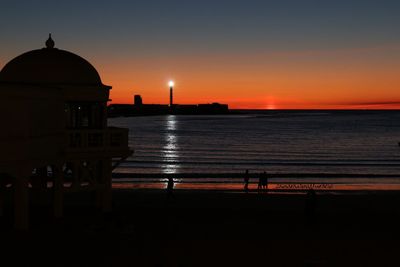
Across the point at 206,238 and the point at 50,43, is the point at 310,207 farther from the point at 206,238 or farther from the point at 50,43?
the point at 50,43

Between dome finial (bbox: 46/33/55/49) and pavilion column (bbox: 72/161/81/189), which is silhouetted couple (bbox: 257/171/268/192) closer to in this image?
pavilion column (bbox: 72/161/81/189)

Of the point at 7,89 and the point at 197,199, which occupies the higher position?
the point at 7,89

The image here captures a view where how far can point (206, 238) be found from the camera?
62.6ft

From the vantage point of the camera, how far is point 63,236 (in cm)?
1797

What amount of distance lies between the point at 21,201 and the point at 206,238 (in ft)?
22.6

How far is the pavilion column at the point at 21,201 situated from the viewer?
16.4 metres

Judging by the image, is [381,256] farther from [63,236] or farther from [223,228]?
[63,236]

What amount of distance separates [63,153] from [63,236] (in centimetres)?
303

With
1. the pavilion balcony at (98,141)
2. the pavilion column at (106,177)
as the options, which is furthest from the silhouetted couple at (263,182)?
the pavilion balcony at (98,141)

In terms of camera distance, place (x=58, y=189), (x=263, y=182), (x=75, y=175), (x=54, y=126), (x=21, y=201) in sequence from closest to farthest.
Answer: (x=21, y=201)
(x=54, y=126)
(x=58, y=189)
(x=75, y=175)
(x=263, y=182)

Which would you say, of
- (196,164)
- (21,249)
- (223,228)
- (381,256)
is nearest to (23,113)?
(21,249)

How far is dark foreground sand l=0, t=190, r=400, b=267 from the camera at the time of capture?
16312mm

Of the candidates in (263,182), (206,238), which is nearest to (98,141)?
(206,238)

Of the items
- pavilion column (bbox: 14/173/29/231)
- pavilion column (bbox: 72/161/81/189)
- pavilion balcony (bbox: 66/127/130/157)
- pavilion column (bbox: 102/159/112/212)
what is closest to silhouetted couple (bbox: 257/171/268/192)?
pavilion column (bbox: 102/159/112/212)
